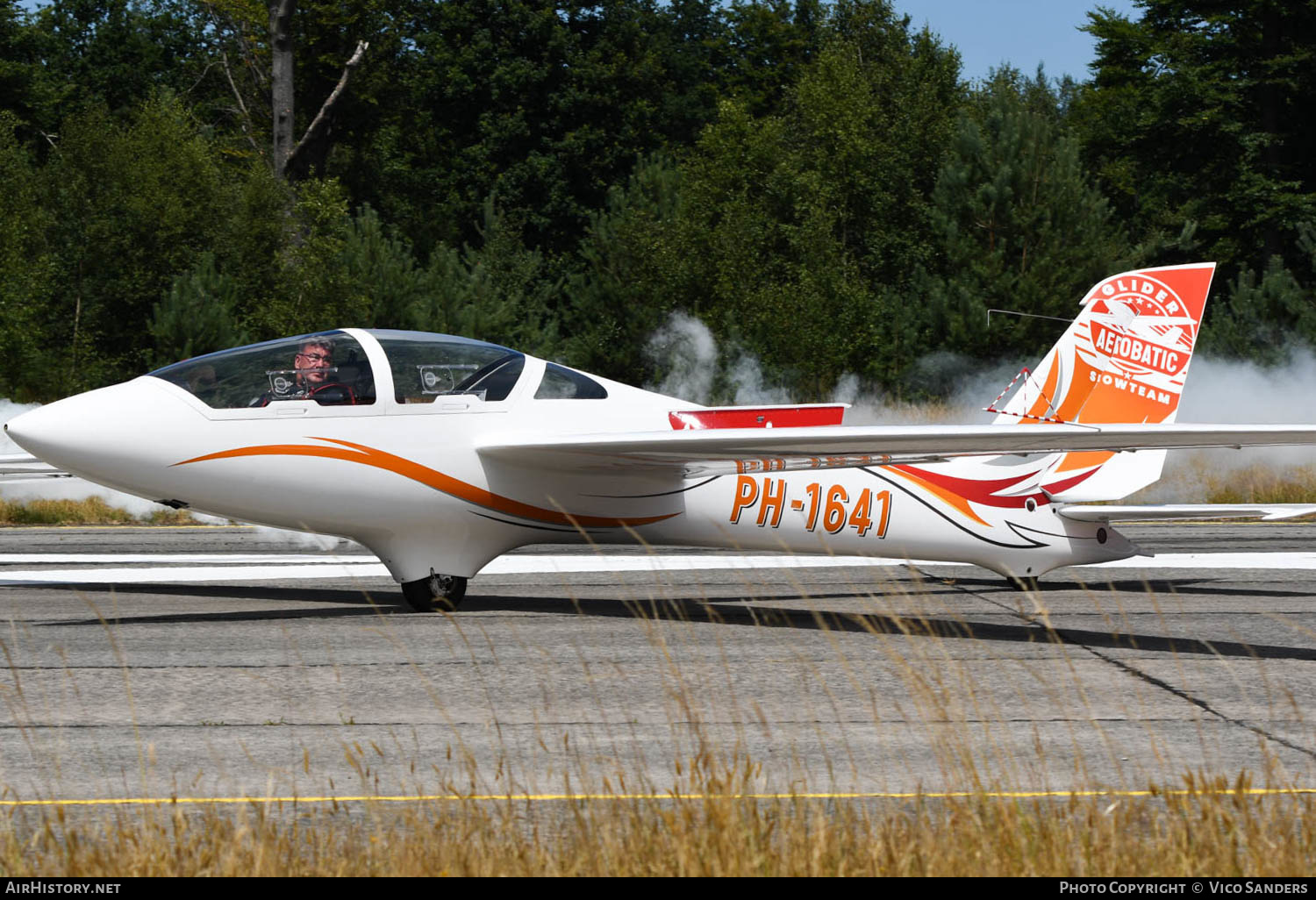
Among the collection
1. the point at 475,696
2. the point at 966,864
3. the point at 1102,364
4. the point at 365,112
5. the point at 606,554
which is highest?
the point at 365,112

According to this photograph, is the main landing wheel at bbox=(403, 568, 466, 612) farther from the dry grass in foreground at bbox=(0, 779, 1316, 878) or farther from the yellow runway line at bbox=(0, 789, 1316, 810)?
the dry grass in foreground at bbox=(0, 779, 1316, 878)

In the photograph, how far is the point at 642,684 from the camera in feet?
27.1

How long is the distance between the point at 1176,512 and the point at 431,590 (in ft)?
21.1

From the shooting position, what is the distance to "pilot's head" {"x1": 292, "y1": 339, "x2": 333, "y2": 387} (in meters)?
10.6

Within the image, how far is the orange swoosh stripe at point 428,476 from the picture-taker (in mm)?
10359

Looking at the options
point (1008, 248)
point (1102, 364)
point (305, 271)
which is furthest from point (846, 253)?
point (1102, 364)

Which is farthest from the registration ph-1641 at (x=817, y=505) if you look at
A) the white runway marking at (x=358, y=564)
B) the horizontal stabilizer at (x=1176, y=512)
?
the white runway marking at (x=358, y=564)

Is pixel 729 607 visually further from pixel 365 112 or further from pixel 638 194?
pixel 365 112

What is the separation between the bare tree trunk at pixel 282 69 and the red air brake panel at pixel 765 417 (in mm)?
37647

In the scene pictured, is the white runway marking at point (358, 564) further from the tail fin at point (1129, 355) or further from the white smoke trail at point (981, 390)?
the white smoke trail at point (981, 390)

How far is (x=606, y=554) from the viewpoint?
59.2ft

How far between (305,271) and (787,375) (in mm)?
13713

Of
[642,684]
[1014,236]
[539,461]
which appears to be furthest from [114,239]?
[642,684]

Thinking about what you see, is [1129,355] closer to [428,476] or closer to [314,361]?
[428,476]
